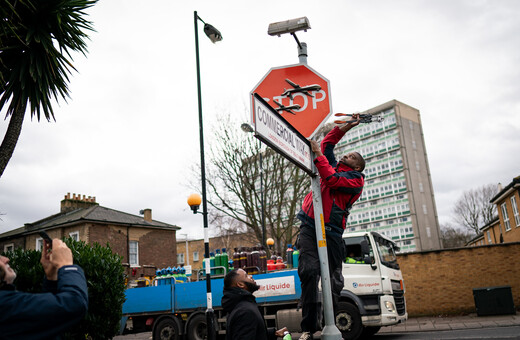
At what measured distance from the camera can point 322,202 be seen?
3678mm

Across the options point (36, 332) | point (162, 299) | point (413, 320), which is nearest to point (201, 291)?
point (162, 299)

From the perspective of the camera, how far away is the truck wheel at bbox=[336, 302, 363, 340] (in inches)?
378

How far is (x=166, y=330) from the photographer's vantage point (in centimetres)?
1177

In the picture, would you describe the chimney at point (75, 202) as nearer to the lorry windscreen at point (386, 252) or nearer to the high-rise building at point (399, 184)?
the lorry windscreen at point (386, 252)

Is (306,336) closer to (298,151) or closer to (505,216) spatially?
(298,151)

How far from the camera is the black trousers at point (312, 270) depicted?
3.38 m

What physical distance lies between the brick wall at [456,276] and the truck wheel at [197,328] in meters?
8.30

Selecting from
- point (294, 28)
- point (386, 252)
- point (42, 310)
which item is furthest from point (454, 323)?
point (42, 310)

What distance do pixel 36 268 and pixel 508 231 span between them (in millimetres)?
29632

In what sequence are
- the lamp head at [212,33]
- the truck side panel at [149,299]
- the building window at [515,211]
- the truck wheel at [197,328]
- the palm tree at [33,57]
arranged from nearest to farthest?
1. the palm tree at [33,57]
2. the truck wheel at [197,328]
3. the truck side panel at [149,299]
4. the lamp head at [212,33]
5. the building window at [515,211]

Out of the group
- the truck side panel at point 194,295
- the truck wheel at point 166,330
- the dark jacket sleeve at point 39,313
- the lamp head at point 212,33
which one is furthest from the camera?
the lamp head at point 212,33

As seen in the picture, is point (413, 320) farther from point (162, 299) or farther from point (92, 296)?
point (92, 296)

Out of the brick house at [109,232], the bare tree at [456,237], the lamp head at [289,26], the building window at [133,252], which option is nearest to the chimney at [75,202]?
the brick house at [109,232]

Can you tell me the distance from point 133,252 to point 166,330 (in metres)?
20.8
